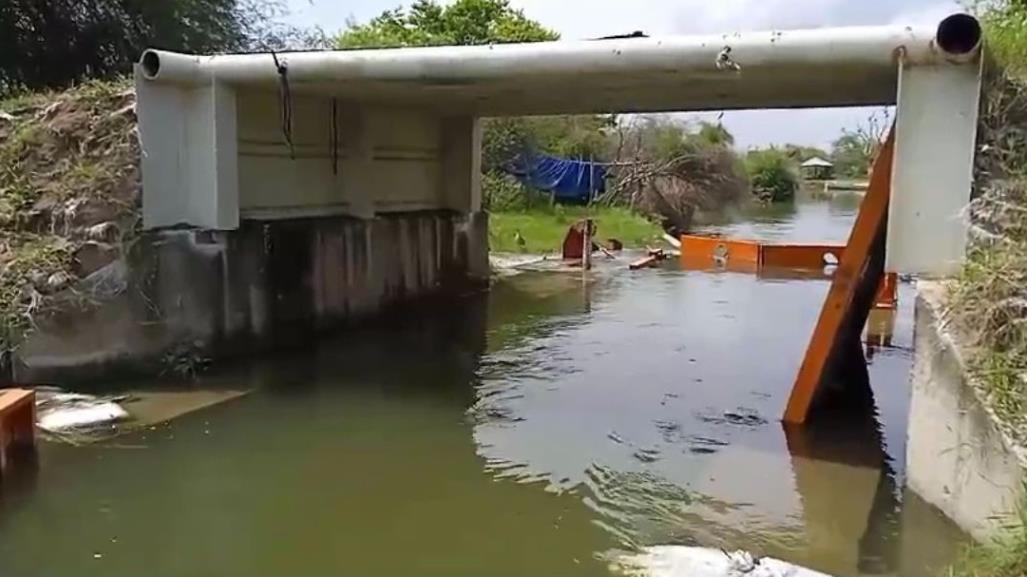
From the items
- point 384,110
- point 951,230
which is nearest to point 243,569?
point 951,230

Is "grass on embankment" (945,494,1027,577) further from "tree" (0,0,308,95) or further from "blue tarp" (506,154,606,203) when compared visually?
"blue tarp" (506,154,606,203)

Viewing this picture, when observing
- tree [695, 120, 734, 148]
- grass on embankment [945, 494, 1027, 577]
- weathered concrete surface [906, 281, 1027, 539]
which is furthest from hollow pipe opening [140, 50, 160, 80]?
tree [695, 120, 734, 148]

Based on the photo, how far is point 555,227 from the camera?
20188 mm

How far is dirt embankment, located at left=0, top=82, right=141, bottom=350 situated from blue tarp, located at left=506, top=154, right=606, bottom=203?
14.4m

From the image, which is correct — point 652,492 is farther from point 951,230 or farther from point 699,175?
point 699,175

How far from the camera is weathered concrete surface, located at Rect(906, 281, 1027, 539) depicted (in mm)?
3674

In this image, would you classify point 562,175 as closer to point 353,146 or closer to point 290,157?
point 353,146

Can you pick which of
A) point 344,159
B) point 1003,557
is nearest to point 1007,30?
point 1003,557

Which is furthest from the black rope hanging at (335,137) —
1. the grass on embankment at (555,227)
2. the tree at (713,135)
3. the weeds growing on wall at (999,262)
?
the tree at (713,135)

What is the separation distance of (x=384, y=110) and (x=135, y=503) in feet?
21.7

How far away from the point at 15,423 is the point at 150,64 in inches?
122

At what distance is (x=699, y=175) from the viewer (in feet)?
92.0

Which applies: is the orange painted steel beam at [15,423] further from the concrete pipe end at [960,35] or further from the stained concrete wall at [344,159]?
the concrete pipe end at [960,35]

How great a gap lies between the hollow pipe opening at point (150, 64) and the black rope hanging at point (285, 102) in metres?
0.87
